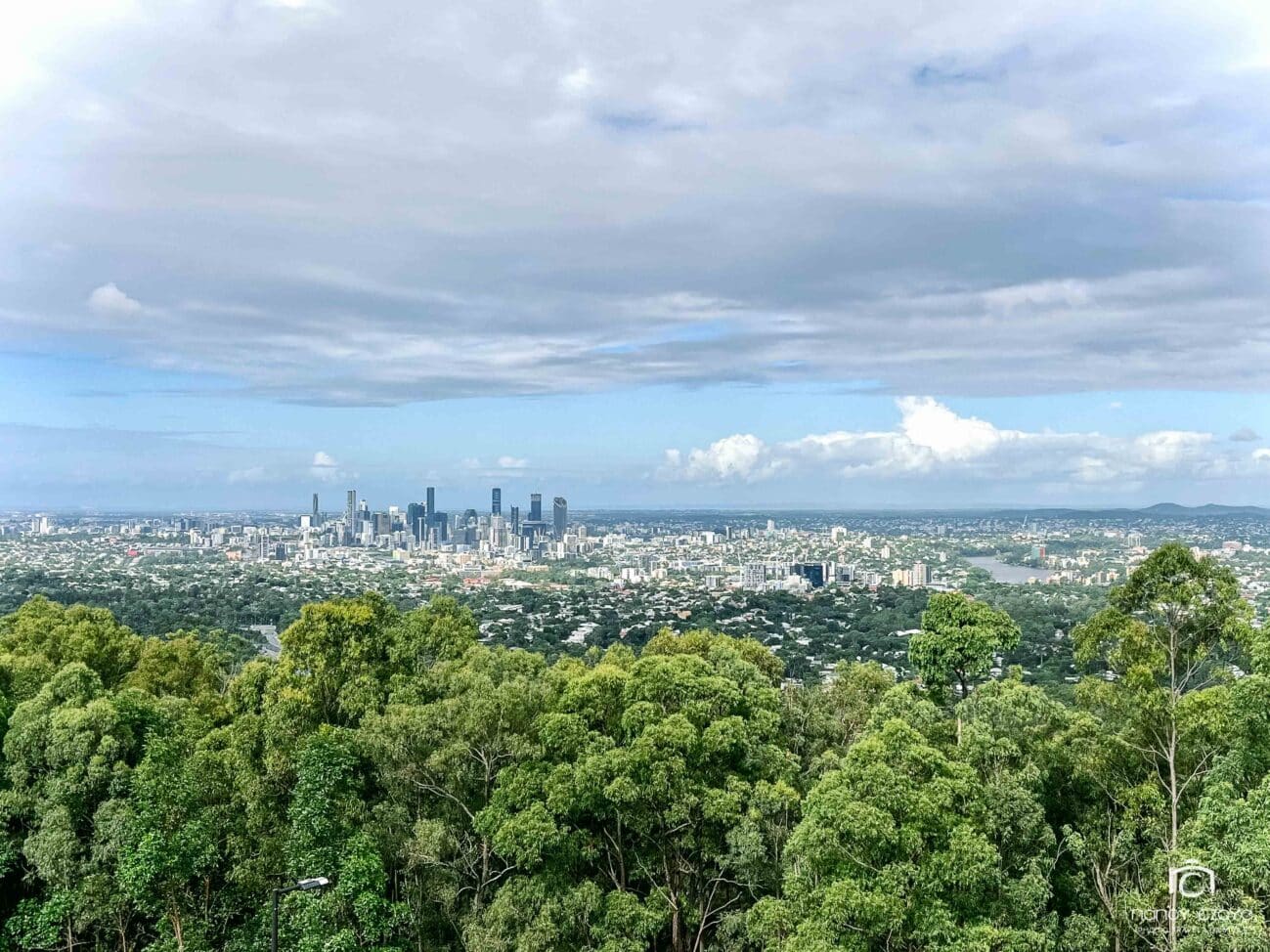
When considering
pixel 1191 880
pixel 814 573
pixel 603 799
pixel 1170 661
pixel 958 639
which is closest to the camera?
pixel 1191 880

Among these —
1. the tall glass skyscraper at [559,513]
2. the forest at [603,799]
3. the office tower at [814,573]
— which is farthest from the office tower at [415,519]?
the forest at [603,799]

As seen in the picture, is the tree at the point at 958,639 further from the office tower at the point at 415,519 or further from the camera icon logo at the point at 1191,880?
the office tower at the point at 415,519

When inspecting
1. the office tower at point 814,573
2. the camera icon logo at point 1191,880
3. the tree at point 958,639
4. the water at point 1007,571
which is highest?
the tree at point 958,639

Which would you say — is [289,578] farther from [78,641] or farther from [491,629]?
[78,641]

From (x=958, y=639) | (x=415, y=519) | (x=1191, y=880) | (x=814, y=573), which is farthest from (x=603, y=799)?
(x=415, y=519)

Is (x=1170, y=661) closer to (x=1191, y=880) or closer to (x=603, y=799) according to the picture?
(x=1191, y=880)

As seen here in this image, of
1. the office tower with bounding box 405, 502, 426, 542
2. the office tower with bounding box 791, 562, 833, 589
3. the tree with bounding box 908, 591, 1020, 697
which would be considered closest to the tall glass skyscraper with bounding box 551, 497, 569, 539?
the office tower with bounding box 405, 502, 426, 542
